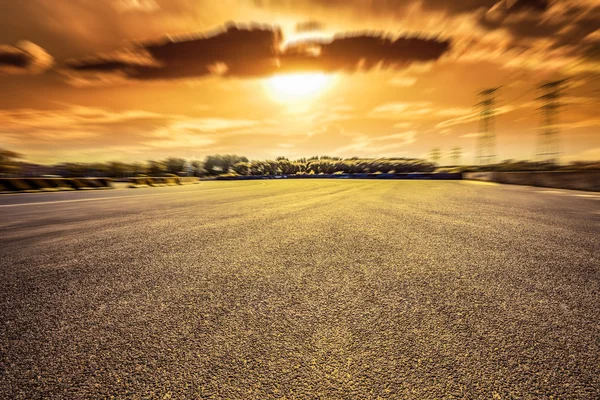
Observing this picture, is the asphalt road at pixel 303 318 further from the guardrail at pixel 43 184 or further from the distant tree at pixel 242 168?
the distant tree at pixel 242 168

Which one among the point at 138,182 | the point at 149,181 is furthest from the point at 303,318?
the point at 149,181

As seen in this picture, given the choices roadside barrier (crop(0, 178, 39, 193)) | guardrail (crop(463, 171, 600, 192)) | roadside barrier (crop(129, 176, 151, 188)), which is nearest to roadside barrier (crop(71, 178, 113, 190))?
roadside barrier (crop(129, 176, 151, 188))

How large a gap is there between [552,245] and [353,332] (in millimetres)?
4400

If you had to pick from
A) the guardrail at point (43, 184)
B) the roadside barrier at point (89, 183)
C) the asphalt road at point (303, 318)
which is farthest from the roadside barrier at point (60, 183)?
the asphalt road at point (303, 318)

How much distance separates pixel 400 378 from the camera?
1.62 m

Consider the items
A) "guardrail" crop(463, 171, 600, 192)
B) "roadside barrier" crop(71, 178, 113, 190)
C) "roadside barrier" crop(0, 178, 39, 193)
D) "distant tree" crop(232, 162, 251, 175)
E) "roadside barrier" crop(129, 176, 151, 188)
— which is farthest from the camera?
"distant tree" crop(232, 162, 251, 175)

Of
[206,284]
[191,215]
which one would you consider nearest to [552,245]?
[206,284]

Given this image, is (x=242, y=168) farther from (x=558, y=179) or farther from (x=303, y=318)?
(x=303, y=318)

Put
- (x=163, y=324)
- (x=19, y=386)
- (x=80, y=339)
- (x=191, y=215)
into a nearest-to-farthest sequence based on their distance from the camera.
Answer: (x=19, y=386) → (x=80, y=339) → (x=163, y=324) → (x=191, y=215)

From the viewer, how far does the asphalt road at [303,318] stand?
1611 millimetres

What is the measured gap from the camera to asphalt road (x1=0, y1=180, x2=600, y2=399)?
161 cm

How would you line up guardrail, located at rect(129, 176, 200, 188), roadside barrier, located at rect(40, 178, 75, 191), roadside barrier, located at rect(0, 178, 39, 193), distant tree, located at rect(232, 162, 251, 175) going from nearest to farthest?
roadside barrier, located at rect(0, 178, 39, 193)
roadside barrier, located at rect(40, 178, 75, 191)
guardrail, located at rect(129, 176, 200, 188)
distant tree, located at rect(232, 162, 251, 175)

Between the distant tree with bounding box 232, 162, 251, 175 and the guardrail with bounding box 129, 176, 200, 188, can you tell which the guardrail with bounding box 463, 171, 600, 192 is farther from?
the distant tree with bounding box 232, 162, 251, 175

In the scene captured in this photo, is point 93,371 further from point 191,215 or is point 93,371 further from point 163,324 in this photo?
point 191,215
